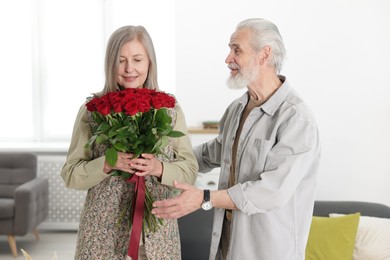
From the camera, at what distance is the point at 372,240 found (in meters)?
3.59

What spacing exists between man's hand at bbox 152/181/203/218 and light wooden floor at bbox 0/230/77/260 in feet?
11.7

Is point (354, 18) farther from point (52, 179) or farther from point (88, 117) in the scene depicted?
point (88, 117)

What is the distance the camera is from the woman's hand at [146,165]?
198cm

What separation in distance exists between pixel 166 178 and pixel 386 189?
4.13 metres

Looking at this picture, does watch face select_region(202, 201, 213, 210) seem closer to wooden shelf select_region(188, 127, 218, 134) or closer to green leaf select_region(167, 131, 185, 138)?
green leaf select_region(167, 131, 185, 138)

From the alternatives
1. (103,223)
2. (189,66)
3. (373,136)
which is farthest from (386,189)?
(103,223)

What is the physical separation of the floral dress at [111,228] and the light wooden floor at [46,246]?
134 inches

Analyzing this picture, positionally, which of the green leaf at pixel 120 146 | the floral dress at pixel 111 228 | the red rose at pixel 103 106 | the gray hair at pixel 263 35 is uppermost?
the gray hair at pixel 263 35

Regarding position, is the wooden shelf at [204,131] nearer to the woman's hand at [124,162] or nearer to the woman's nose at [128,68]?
the woman's nose at [128,68]

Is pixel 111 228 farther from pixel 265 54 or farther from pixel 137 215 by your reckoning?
pixel 265 54

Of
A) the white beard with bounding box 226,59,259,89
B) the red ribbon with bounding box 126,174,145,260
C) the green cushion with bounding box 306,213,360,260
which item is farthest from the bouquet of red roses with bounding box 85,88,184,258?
the green cushion with bounding box 306,213,360,260

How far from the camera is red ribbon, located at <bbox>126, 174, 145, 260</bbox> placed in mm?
2018

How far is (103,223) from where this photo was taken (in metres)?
2.11

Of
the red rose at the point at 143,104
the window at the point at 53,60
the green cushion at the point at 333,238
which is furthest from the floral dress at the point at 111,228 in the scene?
the window at the point at 53,60
